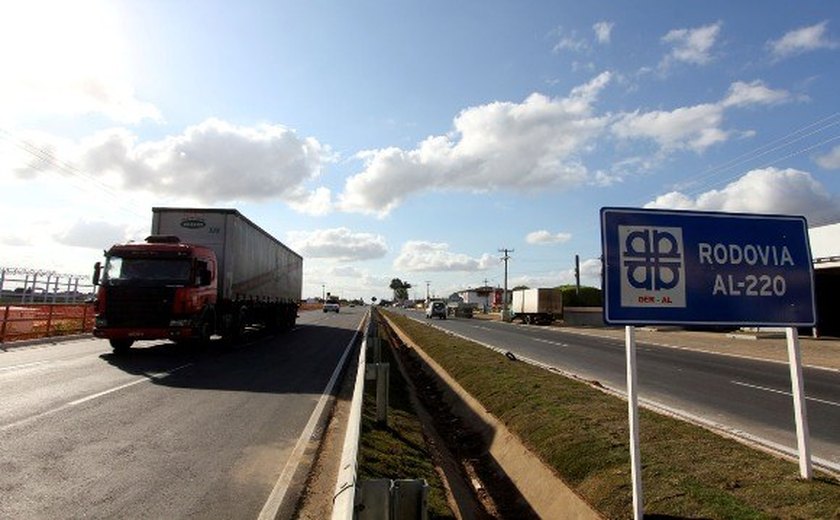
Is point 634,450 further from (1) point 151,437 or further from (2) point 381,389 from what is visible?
(1) point 151,437

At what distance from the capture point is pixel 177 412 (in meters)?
9.34

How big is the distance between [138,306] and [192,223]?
5.55 m

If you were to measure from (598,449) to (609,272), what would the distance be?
265cm

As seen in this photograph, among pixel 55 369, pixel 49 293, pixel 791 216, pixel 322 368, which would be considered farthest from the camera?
pixel 49 293

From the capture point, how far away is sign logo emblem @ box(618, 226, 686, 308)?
18.0 feet

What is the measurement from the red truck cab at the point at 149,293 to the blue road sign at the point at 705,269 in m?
Answer: 14.2

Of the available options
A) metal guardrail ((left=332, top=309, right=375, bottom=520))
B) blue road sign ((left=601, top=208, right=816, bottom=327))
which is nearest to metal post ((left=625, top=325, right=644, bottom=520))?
blue road sign ((left=601, top=208, right=816, bottom=327))

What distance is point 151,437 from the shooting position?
773cm

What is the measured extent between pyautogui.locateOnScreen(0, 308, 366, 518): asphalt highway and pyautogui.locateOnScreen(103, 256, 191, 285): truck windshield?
8.47 feet

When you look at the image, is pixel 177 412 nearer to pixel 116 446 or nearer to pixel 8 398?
pixel 116 446

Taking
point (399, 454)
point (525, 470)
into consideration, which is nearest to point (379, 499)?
point (399, 454)

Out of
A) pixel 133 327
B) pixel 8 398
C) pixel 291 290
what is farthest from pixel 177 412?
pixel 291 290

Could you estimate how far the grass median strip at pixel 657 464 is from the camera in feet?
17.1

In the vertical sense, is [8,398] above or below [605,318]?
below
